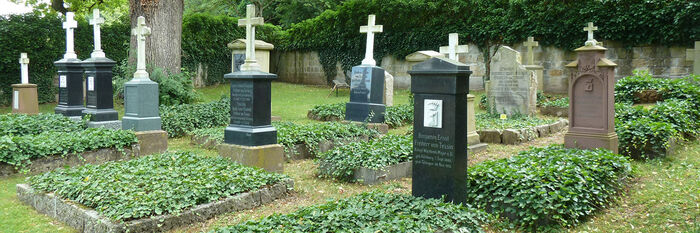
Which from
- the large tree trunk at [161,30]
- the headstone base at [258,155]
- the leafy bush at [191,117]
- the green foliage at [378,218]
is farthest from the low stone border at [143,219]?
the large tree trunk at [161,30]

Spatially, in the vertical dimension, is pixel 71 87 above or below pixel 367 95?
above

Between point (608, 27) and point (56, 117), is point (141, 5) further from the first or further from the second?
point (608, 27)

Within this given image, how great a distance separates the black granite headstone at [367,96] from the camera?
36.3 feet

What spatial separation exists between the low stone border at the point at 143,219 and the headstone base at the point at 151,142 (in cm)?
271

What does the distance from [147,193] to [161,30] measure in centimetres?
976

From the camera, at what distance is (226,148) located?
7.63m

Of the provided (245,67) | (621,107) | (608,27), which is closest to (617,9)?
(608,27)

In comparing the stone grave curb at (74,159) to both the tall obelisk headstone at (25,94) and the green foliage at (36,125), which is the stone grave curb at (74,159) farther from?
the tall obelisk headstone at (25,94)

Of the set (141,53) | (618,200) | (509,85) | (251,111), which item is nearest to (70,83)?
(141,53)

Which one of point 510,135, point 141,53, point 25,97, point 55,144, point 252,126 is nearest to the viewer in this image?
point 252,126

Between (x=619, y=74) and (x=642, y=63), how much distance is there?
717mm

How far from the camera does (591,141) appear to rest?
289 inches

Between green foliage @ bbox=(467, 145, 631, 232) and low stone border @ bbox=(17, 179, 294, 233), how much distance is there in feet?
7.26

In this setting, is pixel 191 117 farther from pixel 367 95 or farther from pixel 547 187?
pixel 547 187
